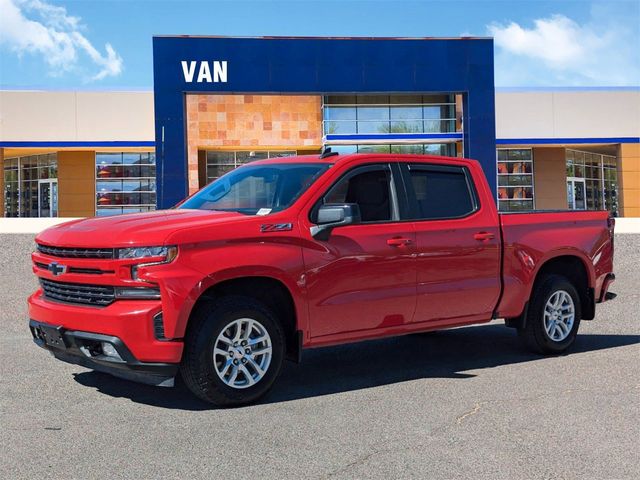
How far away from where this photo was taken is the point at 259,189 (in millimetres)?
6535

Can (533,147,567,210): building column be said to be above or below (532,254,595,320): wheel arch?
above

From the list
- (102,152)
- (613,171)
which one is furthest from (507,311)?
(613,171)

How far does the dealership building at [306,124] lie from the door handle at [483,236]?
18.8 metres

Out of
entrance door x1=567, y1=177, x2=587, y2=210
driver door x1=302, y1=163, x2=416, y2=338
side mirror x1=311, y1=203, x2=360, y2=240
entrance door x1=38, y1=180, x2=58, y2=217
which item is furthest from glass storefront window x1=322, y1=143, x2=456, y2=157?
side mirror x1=311, y1=203, x2=360, y2=240

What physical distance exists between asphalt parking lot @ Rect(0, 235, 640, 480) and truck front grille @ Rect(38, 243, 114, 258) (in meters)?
1.14

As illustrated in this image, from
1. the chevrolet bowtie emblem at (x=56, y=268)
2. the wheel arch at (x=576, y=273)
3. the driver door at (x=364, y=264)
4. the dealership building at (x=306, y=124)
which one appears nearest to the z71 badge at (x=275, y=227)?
the driver door at (x=364, y=264)

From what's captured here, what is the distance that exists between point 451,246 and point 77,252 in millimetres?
3161

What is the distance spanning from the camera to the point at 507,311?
23.7 ft

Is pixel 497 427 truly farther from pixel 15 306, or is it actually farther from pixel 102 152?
pixel 102 152

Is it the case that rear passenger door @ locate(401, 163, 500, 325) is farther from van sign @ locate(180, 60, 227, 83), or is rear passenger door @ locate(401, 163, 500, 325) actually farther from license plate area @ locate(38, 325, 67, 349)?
van sign @ locate(180, 60, 227, 83)

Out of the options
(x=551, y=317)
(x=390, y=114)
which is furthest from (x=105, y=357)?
(x=390, y=114)

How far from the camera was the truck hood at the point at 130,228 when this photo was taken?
530cm

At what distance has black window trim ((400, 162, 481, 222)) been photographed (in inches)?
263

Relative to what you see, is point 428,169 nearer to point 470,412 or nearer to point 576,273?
point 576,273
